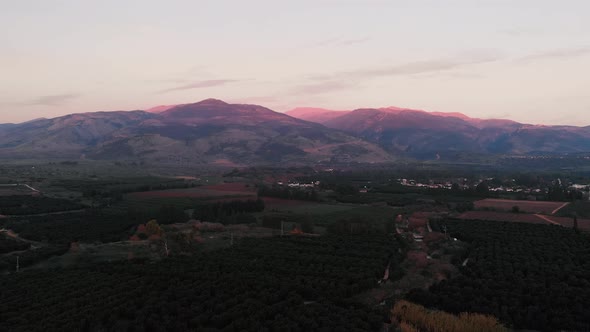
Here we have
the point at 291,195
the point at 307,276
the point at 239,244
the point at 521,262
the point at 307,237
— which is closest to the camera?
the point at 307,276

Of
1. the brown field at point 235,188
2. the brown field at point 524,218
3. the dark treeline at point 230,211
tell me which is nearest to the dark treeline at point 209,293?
the dark treeline at point 230,211

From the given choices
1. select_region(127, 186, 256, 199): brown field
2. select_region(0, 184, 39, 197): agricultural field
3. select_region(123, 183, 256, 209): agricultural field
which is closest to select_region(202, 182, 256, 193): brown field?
select_region(123, 183, 256, 209): agricultural field

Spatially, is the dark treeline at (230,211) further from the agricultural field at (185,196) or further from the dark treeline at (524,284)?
the dark treeline at (524,284)

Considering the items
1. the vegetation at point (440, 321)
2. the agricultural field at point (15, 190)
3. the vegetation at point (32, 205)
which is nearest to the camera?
the vegetation at point (440, 321)

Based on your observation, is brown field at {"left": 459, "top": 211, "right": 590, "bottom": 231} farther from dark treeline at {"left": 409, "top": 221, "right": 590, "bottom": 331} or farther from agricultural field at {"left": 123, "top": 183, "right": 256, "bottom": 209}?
agricultural field at {"left": 123, "top": 183, "right": 256, "bottom": 209}

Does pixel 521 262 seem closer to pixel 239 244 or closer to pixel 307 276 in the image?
pixel 307 276

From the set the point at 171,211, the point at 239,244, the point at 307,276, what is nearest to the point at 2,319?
the point at 307,276
